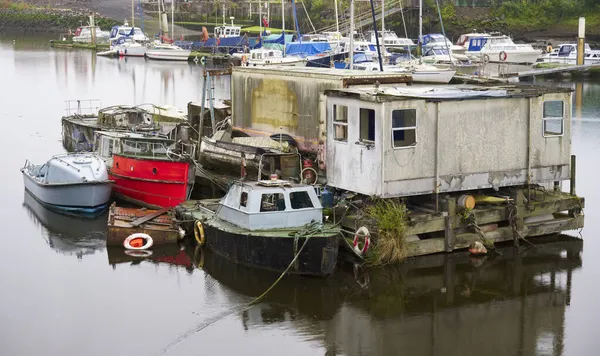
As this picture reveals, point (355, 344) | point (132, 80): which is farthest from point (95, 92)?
point (355, 344)

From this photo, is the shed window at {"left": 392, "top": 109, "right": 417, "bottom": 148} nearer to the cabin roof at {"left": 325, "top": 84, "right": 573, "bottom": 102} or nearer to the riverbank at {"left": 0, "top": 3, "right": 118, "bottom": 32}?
the cabin roof at {"left": 325, "top": 84, "right": 573, "bottom": 102}

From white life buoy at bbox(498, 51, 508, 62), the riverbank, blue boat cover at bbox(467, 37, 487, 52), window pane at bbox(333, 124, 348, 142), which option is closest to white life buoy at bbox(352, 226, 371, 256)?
window pane at bbox(333, 124, 348, 142)

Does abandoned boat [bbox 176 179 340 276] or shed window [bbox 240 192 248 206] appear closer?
abandoned boat [bbox 176 179 340 276]

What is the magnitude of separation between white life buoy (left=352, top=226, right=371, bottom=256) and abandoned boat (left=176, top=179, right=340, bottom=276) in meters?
0.80

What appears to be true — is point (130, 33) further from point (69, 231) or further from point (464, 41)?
point (69, 231)

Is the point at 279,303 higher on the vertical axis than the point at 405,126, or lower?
lower

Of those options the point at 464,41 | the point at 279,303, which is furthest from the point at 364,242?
the point at 464,41

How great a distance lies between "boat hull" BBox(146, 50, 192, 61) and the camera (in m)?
90.6

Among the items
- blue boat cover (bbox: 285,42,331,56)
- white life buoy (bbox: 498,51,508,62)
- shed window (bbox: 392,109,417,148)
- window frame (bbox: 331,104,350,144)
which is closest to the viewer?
shed window (bbox: 392,109,417,148)

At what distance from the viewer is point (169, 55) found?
91.6 metres

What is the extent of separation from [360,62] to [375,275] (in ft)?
147

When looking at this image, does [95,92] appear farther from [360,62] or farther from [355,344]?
[355,344]

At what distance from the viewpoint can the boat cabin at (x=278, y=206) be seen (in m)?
21.7

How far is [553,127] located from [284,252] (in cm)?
791
